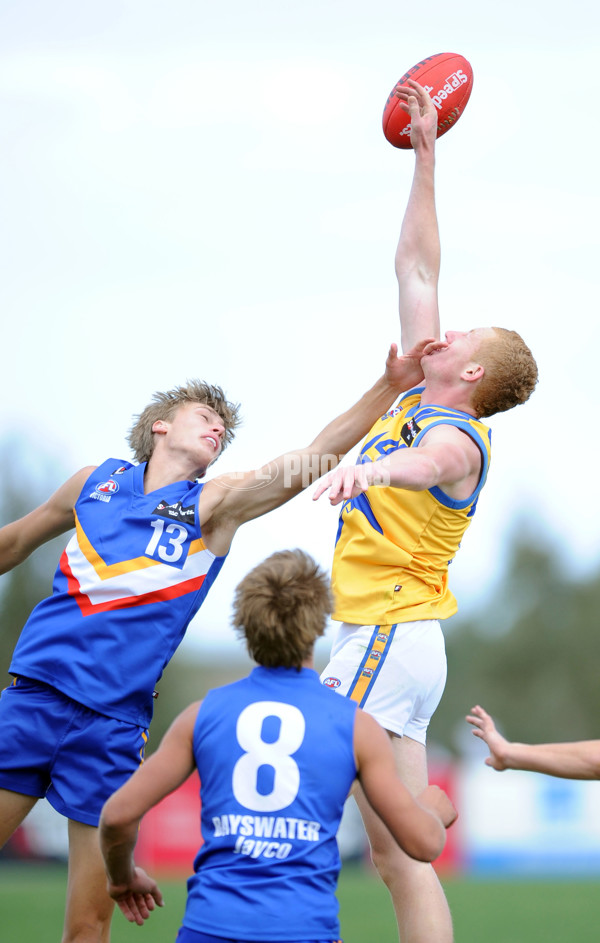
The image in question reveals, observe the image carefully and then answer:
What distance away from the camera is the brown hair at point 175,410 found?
210 inches

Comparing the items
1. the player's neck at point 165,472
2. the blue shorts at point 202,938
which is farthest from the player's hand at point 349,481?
the blue shorts at point 202,938

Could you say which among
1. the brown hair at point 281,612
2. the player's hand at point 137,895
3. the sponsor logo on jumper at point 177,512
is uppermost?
the sponsor logo on jumper at point 177,512

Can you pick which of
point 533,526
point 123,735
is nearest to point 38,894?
point 123,735

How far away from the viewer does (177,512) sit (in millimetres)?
4801

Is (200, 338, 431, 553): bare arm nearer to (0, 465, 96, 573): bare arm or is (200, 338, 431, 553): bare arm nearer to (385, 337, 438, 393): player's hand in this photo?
(385, 337, 438, 393): player's hand

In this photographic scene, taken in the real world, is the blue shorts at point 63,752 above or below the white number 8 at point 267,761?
below

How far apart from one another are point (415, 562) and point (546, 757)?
51.4 inches

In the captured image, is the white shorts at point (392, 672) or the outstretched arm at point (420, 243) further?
the outstretched arm at point (420, 243)

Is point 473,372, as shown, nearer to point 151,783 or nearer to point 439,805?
point 439,805

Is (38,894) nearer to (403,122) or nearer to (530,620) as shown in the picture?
(403,122)

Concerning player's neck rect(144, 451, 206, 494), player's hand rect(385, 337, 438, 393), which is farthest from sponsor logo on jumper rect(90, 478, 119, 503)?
player's hand rect(385, 337, 438, 393)

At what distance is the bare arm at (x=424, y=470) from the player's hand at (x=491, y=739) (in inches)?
34.8

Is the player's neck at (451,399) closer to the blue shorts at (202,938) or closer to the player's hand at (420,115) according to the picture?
the player's hand at (420,115)

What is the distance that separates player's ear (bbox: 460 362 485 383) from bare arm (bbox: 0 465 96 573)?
1.83 meters
